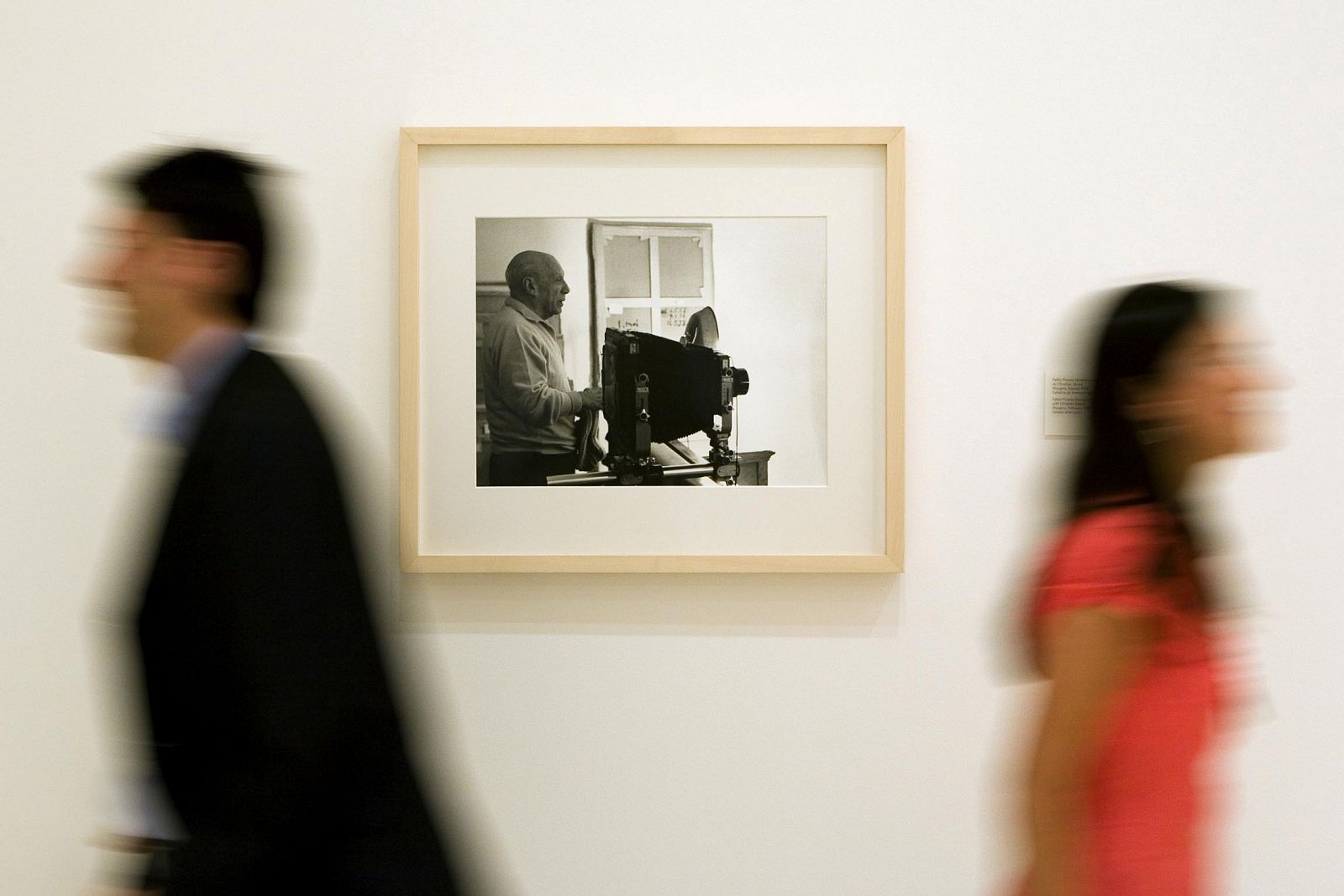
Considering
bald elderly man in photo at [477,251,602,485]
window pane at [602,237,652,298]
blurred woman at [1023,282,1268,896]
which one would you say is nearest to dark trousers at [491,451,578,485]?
bald elderly man in photo at [477,251,602,485]

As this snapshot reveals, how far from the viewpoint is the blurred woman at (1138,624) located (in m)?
1.06

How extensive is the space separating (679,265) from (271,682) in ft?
3.49

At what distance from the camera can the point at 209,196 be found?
101cm

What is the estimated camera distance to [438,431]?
1.73 meters

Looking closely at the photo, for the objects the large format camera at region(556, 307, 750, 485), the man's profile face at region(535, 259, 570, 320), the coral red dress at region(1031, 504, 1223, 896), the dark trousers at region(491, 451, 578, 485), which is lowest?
the coral red dress at region(1031, 504, 1223, 896)

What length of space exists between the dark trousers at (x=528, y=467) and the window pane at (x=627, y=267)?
0.95 feet

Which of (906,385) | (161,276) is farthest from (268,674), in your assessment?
(906,385)

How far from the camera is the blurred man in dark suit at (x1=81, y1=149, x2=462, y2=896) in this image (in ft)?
2.83

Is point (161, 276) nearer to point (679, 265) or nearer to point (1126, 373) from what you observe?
point (679, 265)

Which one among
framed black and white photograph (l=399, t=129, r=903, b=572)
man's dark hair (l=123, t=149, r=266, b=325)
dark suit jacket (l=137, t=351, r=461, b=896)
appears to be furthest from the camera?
framed black and white photograph (l=399, t=129, r=903, b=572)

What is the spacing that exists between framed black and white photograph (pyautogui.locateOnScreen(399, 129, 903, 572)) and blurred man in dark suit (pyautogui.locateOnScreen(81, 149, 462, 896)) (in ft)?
2.52

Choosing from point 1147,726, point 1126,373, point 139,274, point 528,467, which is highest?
point 139,274

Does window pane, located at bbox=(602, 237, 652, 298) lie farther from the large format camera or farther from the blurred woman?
the blurred woman

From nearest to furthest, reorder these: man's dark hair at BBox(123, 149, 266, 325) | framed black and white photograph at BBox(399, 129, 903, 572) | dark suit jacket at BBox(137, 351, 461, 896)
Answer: dark suit jacket at BBox(137, 351, 461, 896) < man's dark hair at BBox(123, 149, 266, 325) < framed black and white photograph at BBox(399, 129, 903, 572)
